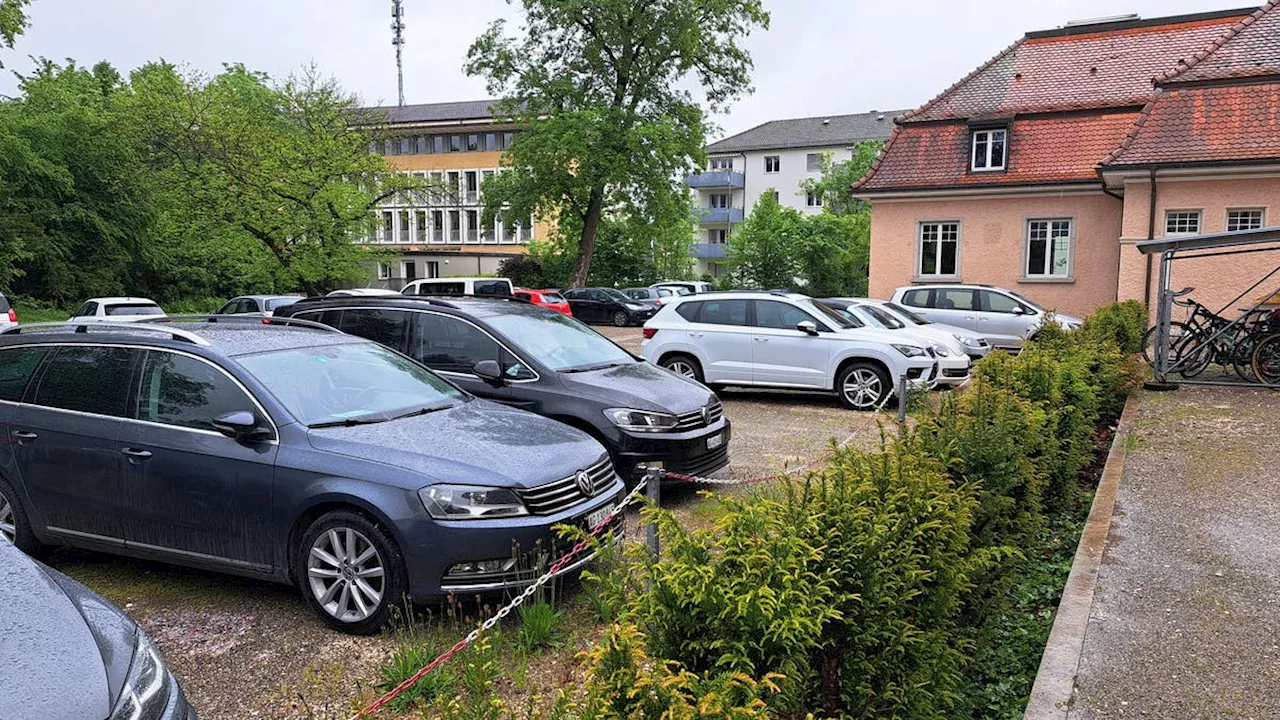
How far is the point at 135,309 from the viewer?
1844cm

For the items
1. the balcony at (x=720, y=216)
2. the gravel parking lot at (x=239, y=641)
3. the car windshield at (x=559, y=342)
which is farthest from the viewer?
the balcony at (x=720, y=216)

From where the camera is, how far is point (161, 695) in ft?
9.07

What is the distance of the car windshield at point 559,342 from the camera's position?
7586 mm

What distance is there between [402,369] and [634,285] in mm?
40224

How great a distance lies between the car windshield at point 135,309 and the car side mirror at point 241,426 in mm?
15037

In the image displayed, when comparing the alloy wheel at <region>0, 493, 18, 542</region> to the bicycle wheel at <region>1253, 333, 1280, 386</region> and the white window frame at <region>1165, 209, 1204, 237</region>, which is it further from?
the white window frame at <region>1165, 209, 1204, 237</region>

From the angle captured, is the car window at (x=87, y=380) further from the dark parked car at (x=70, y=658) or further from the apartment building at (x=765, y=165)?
the apartment building at (x=765, y=165)

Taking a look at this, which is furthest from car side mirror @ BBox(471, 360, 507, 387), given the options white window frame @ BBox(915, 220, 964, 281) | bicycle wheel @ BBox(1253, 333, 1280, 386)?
white window frame @ BBox(915, 220, 964, 281)

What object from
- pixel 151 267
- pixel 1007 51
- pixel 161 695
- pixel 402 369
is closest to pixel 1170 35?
pixel 1007 51

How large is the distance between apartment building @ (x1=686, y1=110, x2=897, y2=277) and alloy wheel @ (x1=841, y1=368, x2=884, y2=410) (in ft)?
182

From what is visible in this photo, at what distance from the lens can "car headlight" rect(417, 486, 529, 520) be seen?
4.39 meters

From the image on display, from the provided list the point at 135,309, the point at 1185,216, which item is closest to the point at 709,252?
the point at 1185,216

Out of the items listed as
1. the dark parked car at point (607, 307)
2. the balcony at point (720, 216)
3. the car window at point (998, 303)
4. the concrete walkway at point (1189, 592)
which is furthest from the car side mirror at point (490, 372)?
the balcony at point (720, 216)

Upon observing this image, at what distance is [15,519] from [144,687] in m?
3.56
